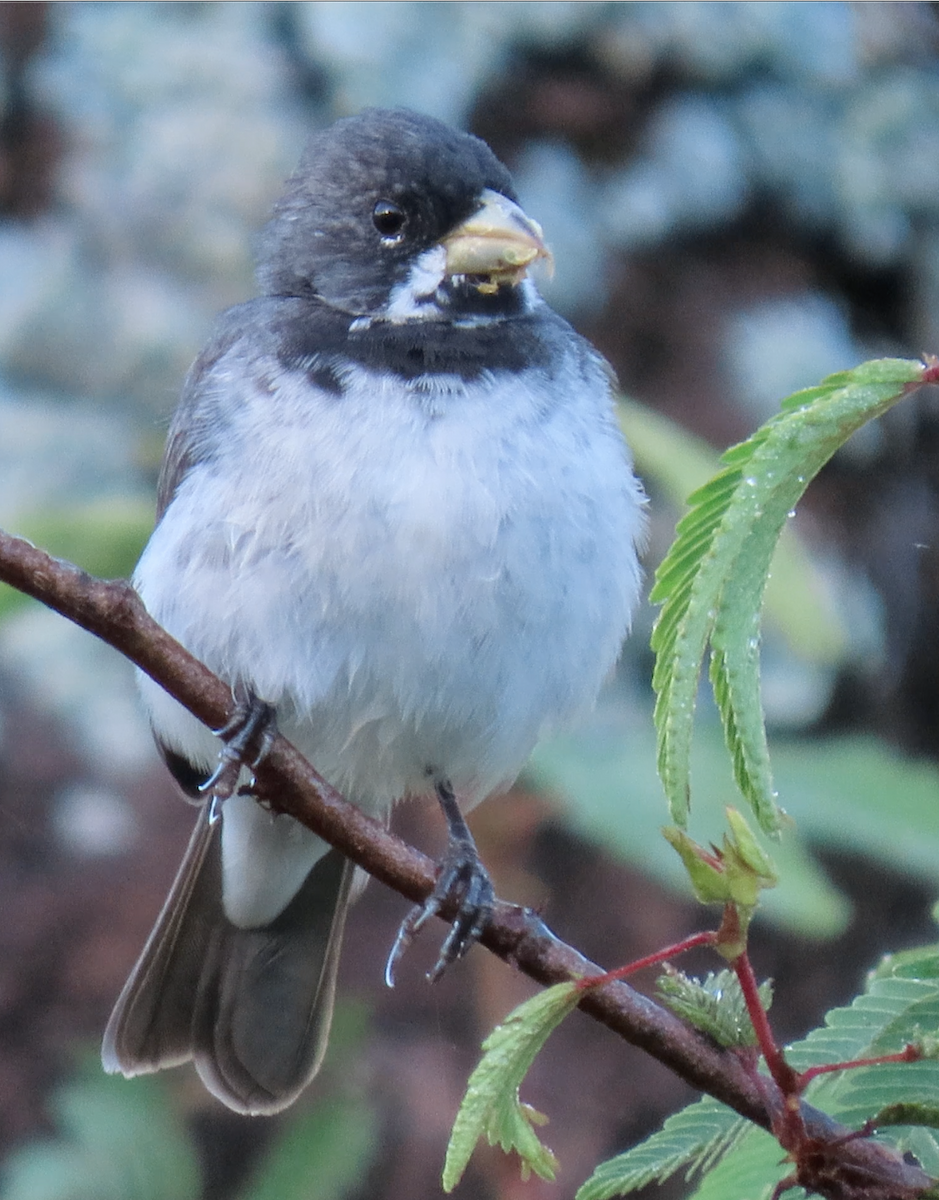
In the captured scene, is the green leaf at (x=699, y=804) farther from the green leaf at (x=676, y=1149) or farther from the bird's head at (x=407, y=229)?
the green leaf at (x=676, y=1149)

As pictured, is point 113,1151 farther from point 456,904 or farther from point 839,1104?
point 839,1104

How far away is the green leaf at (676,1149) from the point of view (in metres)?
1.45

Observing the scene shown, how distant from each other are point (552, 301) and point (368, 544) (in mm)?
2451

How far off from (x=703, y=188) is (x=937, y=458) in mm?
1182

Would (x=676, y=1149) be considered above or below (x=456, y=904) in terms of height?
above

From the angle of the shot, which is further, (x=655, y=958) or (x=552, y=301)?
(x=552, y=301)

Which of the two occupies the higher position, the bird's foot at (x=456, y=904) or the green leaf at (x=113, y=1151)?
the bird's foot at (x=456, y=904)

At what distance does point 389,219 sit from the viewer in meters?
2.91

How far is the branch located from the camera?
4.48ft

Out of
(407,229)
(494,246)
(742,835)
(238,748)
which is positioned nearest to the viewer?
(742,835)

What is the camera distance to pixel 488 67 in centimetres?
481

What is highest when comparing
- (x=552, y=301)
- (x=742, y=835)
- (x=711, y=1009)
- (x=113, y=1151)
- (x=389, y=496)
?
(x=742, y=835)

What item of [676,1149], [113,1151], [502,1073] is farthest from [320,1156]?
[502,1073]

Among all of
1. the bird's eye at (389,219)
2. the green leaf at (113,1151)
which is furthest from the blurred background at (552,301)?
the bird's eye at (389,219)
